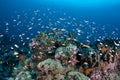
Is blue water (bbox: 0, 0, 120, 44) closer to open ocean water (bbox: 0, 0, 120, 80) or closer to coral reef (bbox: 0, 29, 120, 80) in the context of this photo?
open ocean water (bbox: 0, 0, 120, 80)

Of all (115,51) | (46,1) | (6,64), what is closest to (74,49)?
(115,51)

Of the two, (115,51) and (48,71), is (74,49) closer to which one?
(48,71)

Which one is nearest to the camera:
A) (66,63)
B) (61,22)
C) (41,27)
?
(66,63)

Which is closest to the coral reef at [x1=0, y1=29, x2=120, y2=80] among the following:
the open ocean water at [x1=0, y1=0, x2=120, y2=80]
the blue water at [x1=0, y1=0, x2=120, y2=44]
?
the open ocean water at [x1=0, y1=0, x2=120, y2=80]

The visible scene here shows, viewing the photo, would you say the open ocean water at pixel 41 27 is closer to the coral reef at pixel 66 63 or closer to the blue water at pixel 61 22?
the blue water at pixel 61 22

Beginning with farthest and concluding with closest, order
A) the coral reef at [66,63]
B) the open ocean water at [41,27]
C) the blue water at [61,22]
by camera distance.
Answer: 1. the blue water at [61,22]
2. the open ocean water at [41,27]
3. the coral reef at [66,63]

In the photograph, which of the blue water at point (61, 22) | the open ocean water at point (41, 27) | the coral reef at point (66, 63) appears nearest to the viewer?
the coral reef at point (66, 63)

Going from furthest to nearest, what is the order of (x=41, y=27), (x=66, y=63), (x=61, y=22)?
(x=61, y=22) < (x=41, y=27) < (x=66, y=63)

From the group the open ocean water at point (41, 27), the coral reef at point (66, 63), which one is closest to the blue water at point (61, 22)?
the open ocean water at point (41, 27)

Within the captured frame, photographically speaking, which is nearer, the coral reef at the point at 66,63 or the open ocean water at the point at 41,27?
the coral reef at the point at 66,63

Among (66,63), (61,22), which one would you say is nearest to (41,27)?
(66,63)

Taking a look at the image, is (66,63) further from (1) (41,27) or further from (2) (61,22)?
(2) (61,22)

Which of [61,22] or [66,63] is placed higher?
[61,22]

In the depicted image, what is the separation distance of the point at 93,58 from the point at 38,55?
7.47 feet
